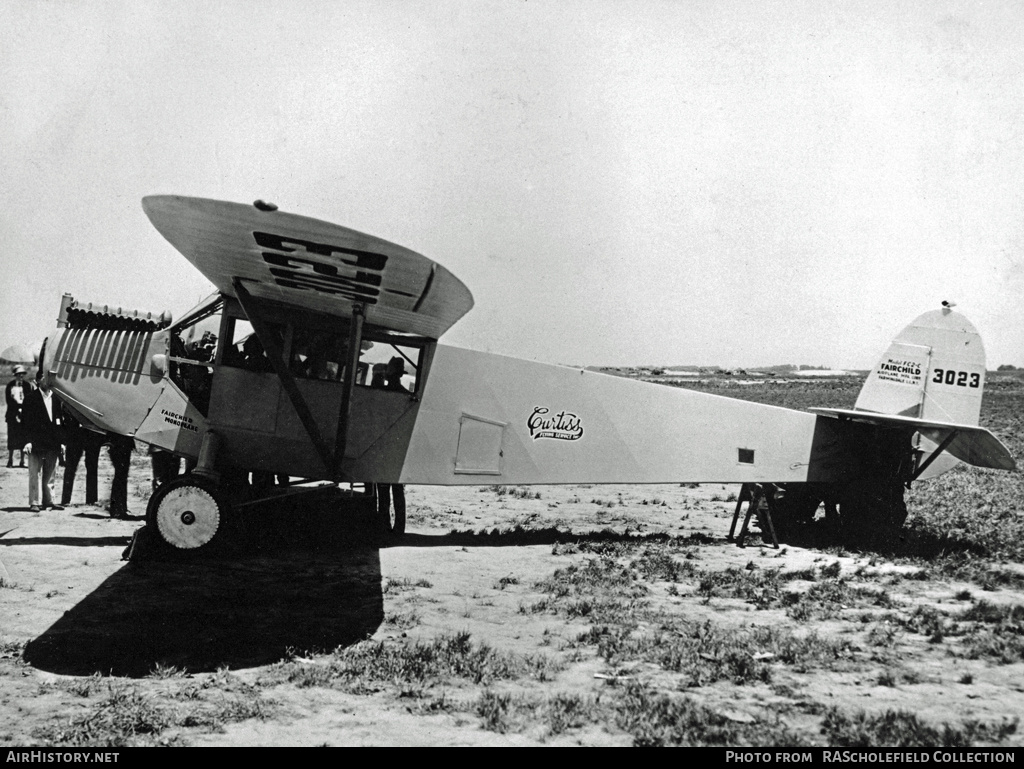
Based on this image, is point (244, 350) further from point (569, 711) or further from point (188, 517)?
point (569, 711)

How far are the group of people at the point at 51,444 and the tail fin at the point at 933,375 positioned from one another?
9388 mm

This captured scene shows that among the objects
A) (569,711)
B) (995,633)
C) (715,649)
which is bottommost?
(569,711)

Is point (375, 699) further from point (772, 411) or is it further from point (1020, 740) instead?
point (772, 411)

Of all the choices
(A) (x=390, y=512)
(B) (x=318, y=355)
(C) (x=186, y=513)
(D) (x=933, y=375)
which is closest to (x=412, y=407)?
(B) (x=318, y=355)

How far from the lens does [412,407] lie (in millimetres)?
7590

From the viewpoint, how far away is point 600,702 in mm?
3812

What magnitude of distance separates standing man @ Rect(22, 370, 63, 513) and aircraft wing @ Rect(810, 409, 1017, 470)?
387 inches

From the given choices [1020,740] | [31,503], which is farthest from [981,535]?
[31,503]

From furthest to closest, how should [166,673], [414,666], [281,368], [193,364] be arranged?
[193,364] → [281,368] → [414,666] → [166,673]

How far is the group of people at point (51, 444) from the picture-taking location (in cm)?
891

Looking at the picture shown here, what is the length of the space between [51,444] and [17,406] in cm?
109

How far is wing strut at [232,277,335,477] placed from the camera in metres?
6.27

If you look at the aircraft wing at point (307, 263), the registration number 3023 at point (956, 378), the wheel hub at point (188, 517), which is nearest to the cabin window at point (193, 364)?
the aircraft wing at point (307, 263)

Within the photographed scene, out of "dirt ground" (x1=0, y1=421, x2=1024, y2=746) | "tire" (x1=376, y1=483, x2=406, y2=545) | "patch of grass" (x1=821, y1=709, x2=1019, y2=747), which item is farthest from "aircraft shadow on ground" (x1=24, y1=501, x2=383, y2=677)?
"patch of grass" (x1=821, y1=709, x2=1019, y2=747)
